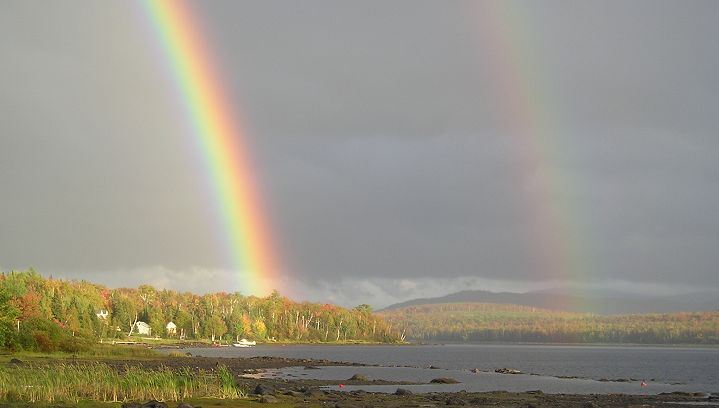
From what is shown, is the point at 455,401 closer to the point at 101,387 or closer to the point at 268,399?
the point at 268,399

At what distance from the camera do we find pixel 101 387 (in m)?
51.3

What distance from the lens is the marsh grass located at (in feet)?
158

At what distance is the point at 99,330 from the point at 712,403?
134611 millimetres

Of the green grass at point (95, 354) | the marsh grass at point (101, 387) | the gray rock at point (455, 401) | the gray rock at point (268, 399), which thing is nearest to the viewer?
the marsh grass at point (101, 387)

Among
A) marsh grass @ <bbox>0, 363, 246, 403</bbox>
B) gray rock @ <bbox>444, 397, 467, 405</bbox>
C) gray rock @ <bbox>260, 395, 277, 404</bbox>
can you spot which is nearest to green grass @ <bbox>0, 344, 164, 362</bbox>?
marsh grass @ <bbox>0, 363, 246, 403</bbox>

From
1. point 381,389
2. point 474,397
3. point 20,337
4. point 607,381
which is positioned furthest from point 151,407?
point 607,381

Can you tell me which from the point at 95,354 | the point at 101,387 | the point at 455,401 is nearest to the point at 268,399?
the point at 101,387

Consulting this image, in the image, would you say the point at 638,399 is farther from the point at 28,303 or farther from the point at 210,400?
the point at 28,303

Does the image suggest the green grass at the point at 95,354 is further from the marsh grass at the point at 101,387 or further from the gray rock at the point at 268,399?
the gray rock at the point at 268,399

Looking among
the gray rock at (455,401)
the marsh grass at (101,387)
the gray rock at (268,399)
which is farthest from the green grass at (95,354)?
the gray rock at (455,401)

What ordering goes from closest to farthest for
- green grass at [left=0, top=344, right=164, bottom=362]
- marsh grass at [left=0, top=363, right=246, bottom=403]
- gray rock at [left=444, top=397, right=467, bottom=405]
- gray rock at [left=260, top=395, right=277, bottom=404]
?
marsh grass at [left=0, top=363, right=246, bottom=403], gray rock at [left=260, top=395, right=277, bottom=404], gray rock at [left=444, top=397, right=467, bottom=405], green grass at [left=0, top=344, right=164, bottom=362]

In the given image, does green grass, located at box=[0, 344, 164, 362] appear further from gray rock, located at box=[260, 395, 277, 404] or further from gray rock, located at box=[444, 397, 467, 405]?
gray rock, located at box=[444, 397, 467, 405]

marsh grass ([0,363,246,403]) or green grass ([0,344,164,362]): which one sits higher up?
green grass ([0,344,164,362])

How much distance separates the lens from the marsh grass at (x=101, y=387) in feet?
158
